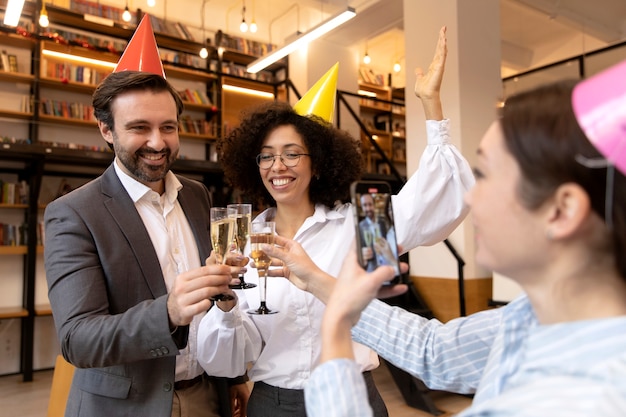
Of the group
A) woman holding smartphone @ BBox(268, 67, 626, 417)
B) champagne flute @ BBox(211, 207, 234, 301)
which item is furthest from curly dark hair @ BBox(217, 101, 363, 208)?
woman holding smartphone @ BBox(268, 67, 626, 417)

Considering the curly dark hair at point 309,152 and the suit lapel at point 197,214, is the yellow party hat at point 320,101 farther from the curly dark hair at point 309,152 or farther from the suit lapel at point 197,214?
the suit lapel at point 197,214

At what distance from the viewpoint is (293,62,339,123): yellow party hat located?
6.21 ft

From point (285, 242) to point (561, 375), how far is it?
0.81 meters

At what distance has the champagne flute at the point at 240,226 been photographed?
1.33 metres

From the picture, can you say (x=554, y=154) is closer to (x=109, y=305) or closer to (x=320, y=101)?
(x=109, y=305)

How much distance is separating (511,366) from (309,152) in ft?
3.78

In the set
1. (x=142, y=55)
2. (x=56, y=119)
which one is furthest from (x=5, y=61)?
(x=142, y=55)

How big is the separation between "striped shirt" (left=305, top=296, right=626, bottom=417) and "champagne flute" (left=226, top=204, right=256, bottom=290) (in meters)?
0.48

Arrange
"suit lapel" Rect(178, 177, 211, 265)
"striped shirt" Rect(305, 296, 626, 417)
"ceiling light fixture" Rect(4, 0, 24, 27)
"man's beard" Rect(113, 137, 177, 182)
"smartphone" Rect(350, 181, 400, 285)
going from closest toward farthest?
"striped shirt" Rect(305, 296, 626, 417) → "smartphone" Rect(350, 181, 400, 285) → "man's beard" Rect(113, 137, 177, 182) → "suit lapel" Rect(178, 177, 211, 265) → "ceiling light fixture" Rect(4, 0, 24, 27)

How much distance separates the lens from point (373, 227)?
850 mm

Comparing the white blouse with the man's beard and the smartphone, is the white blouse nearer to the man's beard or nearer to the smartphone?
the man's beard

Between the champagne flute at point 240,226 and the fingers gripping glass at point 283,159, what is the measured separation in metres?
0.37

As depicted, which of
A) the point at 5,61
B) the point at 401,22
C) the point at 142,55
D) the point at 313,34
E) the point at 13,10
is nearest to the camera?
the point at 142,55

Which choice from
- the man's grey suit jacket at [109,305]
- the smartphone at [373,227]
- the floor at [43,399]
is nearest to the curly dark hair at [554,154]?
the smartphone at [373,227]
